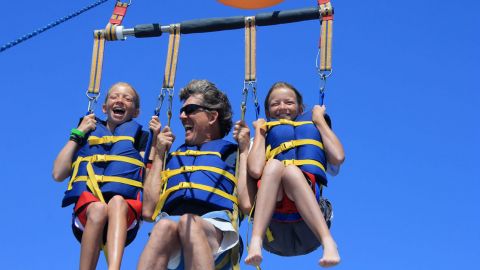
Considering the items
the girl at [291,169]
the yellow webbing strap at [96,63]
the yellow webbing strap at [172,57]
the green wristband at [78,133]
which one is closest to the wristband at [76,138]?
the green wristband at [78,133]

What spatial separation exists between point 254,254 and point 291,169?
0.86 meters

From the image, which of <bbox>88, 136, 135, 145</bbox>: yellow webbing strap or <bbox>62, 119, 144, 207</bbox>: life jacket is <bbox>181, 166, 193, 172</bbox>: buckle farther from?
<bbox>88, 136, 135, 145</bbox>: yellow webbing strap

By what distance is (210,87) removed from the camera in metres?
7.50

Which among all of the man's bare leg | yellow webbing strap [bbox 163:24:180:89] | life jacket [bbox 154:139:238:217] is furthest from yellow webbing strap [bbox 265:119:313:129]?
the man's bare leg

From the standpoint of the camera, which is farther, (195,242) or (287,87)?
(287,87)

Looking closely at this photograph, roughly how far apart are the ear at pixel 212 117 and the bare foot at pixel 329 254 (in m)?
1.73

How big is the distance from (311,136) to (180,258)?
167 centimetres

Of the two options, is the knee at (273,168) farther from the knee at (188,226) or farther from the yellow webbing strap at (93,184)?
the yellow webbing strap at (93,184)

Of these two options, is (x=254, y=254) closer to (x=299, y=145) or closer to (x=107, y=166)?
(x=299, y=145)

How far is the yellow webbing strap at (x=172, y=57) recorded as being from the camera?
25.1ft

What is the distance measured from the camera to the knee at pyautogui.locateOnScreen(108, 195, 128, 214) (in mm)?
6703

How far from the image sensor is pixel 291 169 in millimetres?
6598

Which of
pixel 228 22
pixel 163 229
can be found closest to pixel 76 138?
pixel 163 229

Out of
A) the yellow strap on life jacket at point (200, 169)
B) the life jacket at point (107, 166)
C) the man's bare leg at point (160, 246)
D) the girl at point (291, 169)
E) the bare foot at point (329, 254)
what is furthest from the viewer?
the life jacket at point (107, 166)
